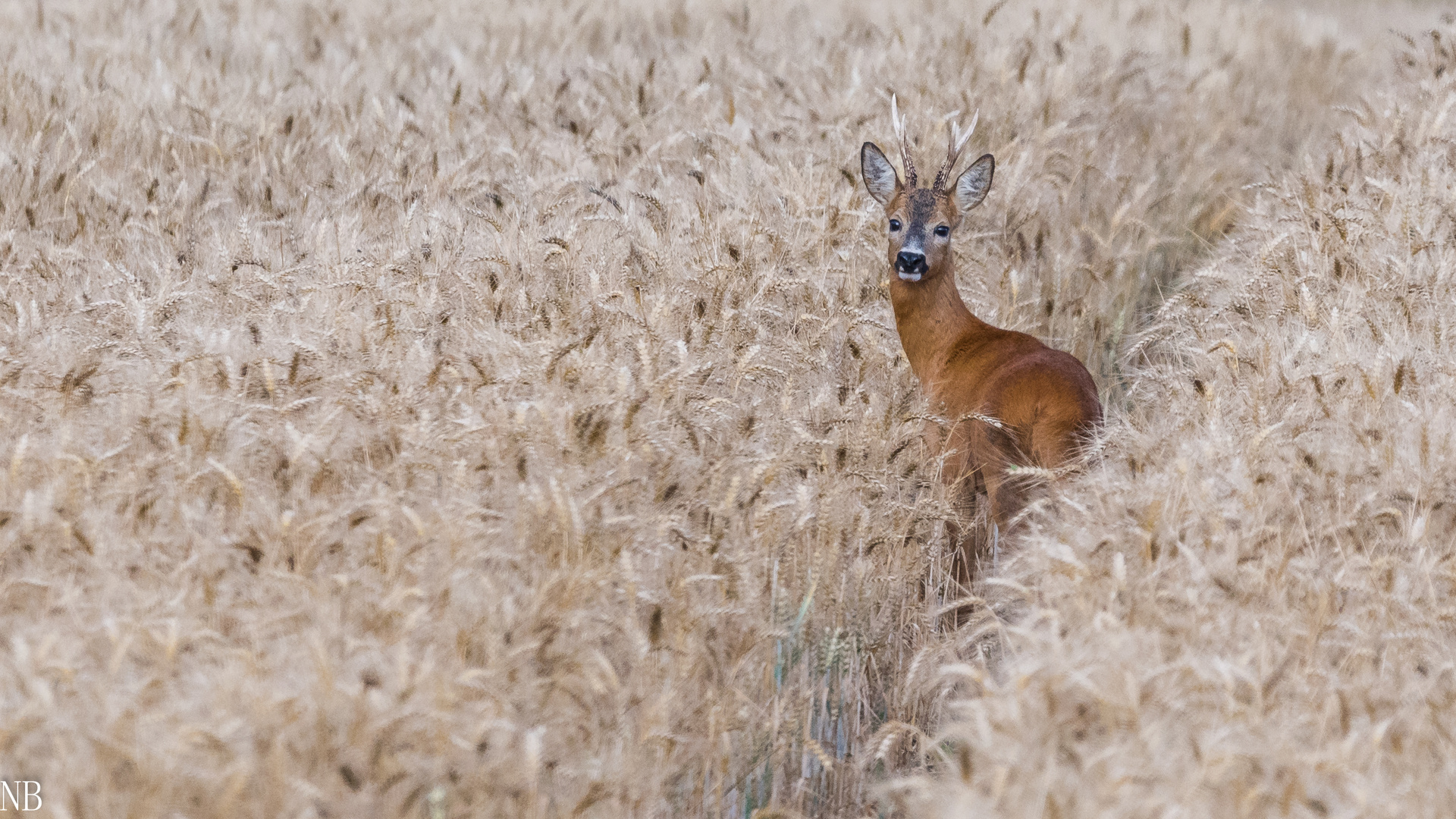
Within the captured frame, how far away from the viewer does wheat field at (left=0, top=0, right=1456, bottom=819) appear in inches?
117

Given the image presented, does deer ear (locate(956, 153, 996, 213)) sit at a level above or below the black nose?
above

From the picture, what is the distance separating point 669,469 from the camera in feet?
→ 13.1

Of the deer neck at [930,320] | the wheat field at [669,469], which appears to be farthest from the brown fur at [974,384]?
the wheat field at [669,469]

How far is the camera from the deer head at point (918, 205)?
5426 mm

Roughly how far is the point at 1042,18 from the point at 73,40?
663 centimetres

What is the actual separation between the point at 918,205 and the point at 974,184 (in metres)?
0.55

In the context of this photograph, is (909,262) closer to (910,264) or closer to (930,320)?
(910,264)

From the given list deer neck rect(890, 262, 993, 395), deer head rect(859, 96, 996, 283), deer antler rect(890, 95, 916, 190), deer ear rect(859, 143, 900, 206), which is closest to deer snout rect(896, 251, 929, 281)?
deer head rect(859, 96, 996, 283)

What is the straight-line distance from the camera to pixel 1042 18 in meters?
9.88

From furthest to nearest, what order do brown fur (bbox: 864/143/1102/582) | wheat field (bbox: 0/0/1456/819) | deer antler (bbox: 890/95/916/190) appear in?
deer antler (bbox: 890/95/916/190) → brown fur (bbox: 864/143/1102/582) → wheat field (bbox: 0/0/1456/819)

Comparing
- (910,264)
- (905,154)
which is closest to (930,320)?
(910,264)

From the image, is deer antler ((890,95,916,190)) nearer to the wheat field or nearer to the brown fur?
the brown fur

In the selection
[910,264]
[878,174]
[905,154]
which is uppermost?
[905,154]

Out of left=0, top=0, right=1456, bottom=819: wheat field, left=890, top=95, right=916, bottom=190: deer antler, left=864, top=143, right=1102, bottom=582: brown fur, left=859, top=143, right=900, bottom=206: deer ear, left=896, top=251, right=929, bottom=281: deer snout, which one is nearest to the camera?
left=0, top=0, right=1456, bottom=819: wheat field
